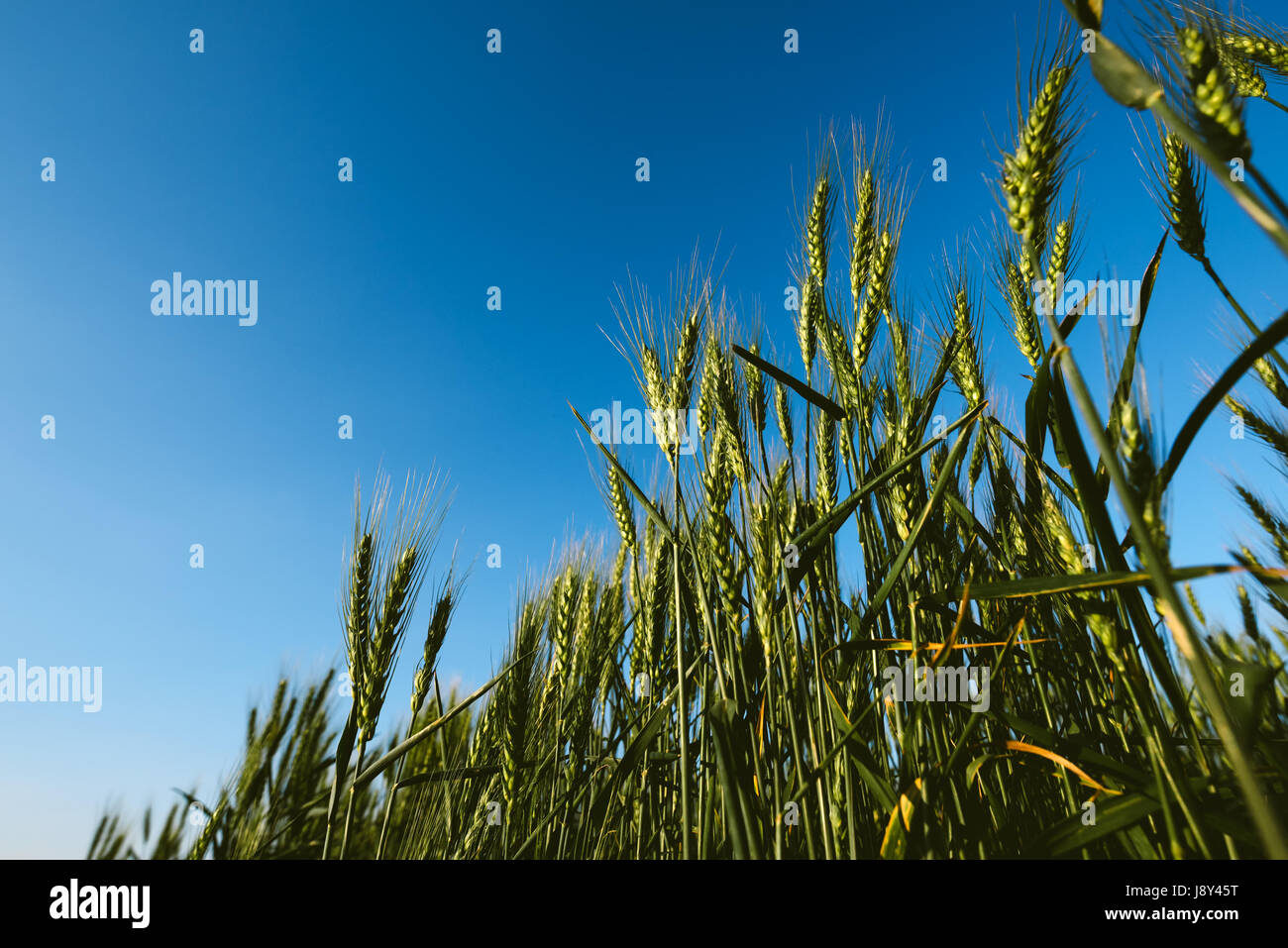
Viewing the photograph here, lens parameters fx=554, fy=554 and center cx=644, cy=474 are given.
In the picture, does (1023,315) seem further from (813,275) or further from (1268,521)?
(1268,521)

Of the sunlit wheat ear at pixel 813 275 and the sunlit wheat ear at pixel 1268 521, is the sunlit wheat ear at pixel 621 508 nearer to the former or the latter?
the sunlit wheat ear at pixel 813 275

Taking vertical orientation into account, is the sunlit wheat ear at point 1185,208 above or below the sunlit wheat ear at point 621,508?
above

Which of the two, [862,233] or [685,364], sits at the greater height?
[862,233]

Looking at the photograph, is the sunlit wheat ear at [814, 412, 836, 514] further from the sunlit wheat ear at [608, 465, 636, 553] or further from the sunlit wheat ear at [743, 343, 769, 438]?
the sunlit wheat ear at [608, 465, 636, 553]

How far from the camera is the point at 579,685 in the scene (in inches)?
69.3

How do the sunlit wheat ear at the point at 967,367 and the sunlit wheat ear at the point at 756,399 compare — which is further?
the sunlit wheat ear at the point at 756,399

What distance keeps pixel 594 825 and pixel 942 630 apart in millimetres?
1093

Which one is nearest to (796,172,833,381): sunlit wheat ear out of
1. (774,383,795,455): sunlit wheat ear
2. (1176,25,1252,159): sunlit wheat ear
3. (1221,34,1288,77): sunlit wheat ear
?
(774,383,795,455): sunlit wheat ear

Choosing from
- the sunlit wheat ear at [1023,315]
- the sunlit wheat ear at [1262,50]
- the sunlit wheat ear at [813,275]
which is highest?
the sunlit wheat ear at [1262,50]

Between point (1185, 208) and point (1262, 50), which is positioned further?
point (1262, 50)

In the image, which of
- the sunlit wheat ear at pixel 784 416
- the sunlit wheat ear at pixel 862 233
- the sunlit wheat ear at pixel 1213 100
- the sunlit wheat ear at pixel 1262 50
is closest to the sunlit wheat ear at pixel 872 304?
the sunlit wheat ear at pixel 862 233

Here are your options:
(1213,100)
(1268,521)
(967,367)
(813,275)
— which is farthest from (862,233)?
(1268,521)
